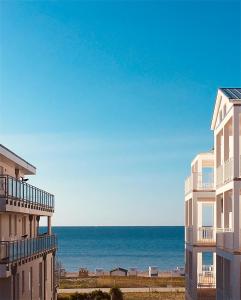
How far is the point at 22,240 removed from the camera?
1102 inches

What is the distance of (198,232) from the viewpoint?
3519 centimetres

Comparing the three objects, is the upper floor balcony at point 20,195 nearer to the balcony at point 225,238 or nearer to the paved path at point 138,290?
the balcony at point 225,238

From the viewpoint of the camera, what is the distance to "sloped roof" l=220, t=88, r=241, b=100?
28.7 metres

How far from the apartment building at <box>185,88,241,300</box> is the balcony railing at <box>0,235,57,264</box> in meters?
7.59

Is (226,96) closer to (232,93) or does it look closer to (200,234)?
(232,93)

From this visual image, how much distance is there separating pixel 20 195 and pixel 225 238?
28.2 ft

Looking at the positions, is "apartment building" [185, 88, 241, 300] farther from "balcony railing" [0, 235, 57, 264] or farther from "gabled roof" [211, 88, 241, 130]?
"balcony railing" [0, 235, 57, 264]

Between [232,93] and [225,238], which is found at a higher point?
[232,93]

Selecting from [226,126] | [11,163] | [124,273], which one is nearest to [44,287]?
[11,163]

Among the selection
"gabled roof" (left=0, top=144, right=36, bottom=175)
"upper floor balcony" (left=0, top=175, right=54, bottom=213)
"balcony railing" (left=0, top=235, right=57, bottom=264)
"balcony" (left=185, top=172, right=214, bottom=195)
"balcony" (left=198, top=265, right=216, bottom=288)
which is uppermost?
"gabled roof" (left=0, top=144, right=36, bottom=175)

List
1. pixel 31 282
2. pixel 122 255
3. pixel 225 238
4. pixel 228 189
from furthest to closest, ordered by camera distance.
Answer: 1. pixel 122 255
2. pixel 31 282
3. pixel 225 238
4. pixel 228 189

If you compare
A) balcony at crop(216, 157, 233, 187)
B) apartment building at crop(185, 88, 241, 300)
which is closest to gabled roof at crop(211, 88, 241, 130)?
apartment building at crop(185, 88, 241, 300)

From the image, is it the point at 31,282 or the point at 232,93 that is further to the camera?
the point at 31,282

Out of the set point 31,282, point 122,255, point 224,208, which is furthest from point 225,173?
point 122,255
